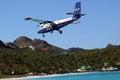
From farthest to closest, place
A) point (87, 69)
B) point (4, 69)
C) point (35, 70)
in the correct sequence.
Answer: point (87, 69) < point (35, 70) < point (4, 69)

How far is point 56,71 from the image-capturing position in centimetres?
16988

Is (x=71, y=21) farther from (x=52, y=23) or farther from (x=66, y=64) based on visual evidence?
(x=66, y=64)

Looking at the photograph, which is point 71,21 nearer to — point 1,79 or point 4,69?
point 1,79

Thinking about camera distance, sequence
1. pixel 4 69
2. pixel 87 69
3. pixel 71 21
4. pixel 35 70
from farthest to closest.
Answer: pixel 87 69, pixel 35 70, pixel 4 69, pixel 71 21

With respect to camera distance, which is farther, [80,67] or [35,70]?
[80,67]

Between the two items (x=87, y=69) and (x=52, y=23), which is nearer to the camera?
(x=52, y=23)

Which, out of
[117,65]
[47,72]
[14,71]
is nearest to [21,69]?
[14,71]

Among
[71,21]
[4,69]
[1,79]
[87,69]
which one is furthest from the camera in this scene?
[87,69]

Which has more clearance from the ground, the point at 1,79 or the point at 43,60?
the point at 43,60

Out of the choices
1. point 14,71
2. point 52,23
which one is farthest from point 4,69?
point 52,23

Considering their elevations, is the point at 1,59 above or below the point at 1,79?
above

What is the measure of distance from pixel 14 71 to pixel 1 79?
913 inches

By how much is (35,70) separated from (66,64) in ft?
111

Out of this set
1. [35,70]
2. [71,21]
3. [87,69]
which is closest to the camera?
[71,21]
